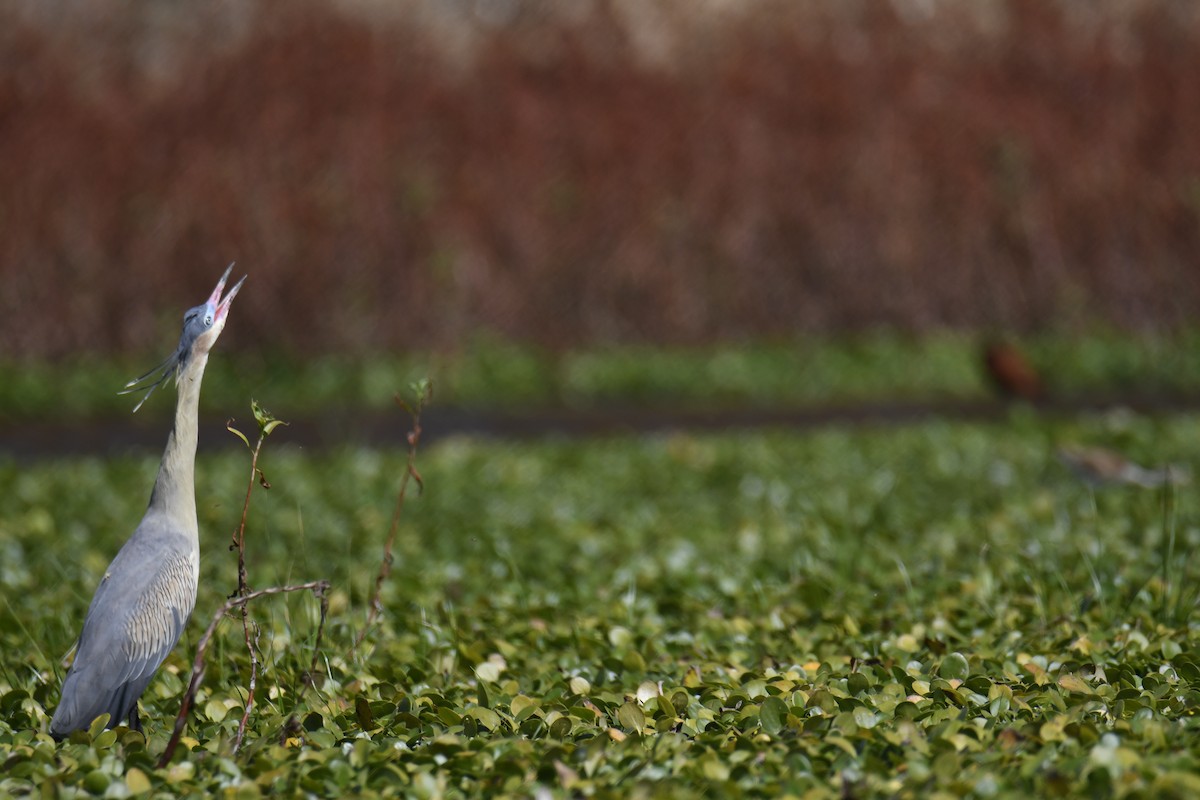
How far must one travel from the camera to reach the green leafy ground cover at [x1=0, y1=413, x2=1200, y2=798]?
104 inches

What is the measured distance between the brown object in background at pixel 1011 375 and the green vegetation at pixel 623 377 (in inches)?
12.0

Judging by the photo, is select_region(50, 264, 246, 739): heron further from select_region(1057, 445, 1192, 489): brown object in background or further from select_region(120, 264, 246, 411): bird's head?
select_region(1057, 445, 1192, 489): brown object in background

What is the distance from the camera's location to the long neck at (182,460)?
284cm

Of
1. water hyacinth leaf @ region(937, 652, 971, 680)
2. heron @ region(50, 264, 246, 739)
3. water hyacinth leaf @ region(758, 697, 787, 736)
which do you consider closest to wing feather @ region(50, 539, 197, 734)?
heron @ region(50, 264, 246, 739)

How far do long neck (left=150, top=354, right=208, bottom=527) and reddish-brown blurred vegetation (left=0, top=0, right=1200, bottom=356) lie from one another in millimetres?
8311

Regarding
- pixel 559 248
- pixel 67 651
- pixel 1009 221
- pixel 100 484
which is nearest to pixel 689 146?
pixel 559 248

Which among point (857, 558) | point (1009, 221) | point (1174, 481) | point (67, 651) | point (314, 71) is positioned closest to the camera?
point (67, 651)

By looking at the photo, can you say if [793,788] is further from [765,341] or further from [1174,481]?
[765,341]

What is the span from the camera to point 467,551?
5.22m

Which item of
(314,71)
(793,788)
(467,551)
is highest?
(314,71)

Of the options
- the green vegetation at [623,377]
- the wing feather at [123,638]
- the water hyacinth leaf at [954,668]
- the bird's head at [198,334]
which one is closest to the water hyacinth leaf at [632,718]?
the water hyacinth leaf at [954,668]

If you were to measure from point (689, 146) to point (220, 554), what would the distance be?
8422 mm

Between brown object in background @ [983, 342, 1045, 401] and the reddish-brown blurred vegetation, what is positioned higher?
the reddish-brown blurred vegetation

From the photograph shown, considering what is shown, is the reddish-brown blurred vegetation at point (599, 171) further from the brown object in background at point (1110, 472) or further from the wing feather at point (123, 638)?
the wing feather at point (123, 638)
